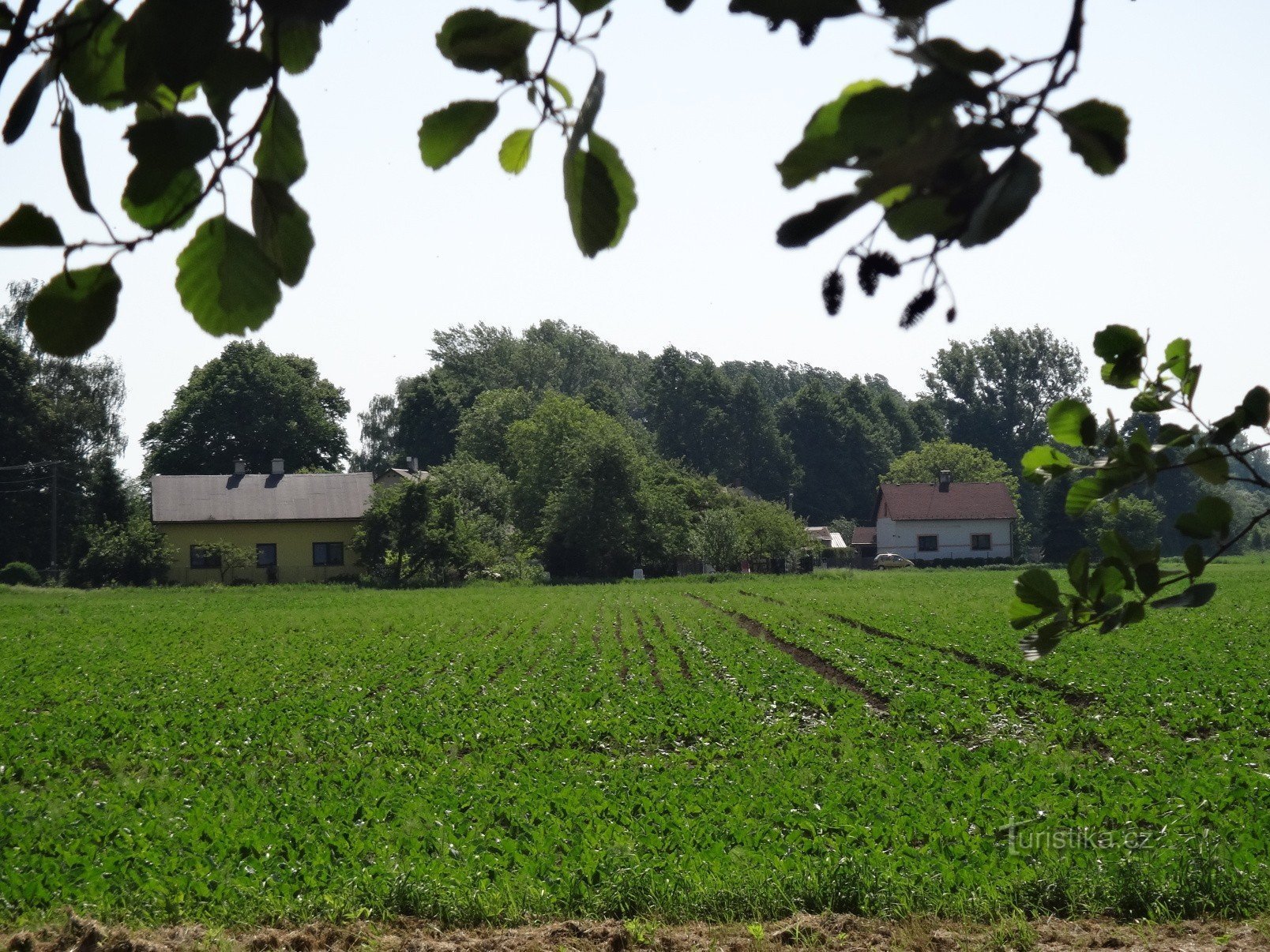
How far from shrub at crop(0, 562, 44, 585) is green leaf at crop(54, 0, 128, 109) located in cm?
5220

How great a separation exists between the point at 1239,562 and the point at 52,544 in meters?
70.3

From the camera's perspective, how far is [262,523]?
54.7 m

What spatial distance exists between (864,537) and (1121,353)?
283 ft

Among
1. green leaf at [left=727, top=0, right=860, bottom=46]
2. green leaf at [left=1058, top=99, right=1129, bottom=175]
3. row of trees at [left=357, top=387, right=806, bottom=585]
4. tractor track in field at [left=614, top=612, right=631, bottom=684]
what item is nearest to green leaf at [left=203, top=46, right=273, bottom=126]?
green leaf at [left=727, top=0, right=860, bottom=46]

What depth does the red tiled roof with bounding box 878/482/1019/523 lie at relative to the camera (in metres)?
74.8

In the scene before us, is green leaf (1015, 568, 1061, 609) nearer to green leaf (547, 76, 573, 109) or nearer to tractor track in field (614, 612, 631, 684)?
green leaf (547, 76, 573, 109)

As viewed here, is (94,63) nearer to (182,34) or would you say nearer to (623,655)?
(182,34)

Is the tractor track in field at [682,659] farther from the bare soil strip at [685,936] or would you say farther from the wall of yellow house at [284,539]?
the wall of yellow house at [284,539]

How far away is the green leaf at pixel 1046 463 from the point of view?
82.3 inches

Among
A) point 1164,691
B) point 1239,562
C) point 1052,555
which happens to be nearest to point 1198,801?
point 1164,691

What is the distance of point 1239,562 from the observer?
242 feet

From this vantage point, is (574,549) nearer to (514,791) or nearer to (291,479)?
(291,479)

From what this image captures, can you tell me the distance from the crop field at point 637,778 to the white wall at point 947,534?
50890 millimetres

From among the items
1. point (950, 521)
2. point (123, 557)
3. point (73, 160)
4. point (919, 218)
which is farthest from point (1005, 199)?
point (950, 521)
